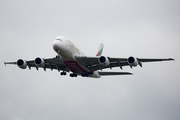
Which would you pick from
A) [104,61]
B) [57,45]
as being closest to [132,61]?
[104,61]

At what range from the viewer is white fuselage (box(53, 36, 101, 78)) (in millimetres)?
38844

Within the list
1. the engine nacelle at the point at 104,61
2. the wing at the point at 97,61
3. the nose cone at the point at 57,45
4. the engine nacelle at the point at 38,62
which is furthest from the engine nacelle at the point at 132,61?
the engine nacelle at the point at 38,62

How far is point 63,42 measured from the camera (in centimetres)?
3938

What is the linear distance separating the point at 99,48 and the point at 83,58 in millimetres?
15486

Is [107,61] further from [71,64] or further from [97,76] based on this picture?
[97,76]

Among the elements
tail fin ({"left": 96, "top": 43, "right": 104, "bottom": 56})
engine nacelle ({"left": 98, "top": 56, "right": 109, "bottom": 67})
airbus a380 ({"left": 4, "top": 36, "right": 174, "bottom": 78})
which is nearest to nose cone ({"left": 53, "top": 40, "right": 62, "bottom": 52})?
airbus a380 ({"left": 4, "top": 36, "right": 174, "bottom": 78})

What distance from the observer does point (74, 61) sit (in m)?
41.9

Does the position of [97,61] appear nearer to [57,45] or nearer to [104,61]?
[104,61]

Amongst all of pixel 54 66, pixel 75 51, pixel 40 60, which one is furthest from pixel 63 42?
pixel 54 66

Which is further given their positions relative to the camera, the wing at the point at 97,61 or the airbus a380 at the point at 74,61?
the wing at the point at 97,61

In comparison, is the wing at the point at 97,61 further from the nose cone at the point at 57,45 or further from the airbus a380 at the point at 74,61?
the nose cone at the point at 57,45

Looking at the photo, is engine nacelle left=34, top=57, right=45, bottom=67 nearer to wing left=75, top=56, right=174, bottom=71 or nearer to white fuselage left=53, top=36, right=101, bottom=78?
white fuselage left=53, top=36, right=101, bottom=78

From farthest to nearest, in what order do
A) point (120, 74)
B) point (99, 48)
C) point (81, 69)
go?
point (99, 48) → point (120, 74) → point (81, 69)

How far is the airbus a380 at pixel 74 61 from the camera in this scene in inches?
1565
